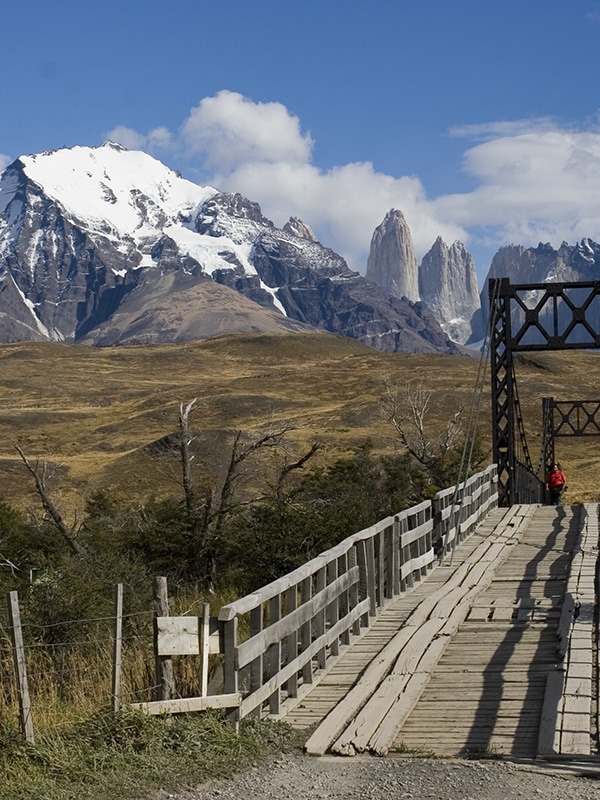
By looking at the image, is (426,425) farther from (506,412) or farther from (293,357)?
(293,357)

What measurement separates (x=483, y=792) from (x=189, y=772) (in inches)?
74.5

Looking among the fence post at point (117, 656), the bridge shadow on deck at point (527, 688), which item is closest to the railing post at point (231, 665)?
the fence post at point (117, 656)

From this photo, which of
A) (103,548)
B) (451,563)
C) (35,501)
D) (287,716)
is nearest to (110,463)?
(35,501)

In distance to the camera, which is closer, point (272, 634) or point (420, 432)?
point (272, 634)

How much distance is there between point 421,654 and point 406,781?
374 cm

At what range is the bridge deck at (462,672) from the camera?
27.6ft

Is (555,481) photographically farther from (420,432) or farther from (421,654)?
(421,654)

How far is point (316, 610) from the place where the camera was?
1088cm

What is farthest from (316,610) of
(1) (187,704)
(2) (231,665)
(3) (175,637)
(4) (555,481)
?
(4) (555,481)

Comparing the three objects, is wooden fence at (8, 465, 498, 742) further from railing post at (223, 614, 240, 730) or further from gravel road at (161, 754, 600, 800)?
gravel road at (161, 754, 600, 800)

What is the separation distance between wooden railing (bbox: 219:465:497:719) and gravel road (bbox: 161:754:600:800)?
1118mm

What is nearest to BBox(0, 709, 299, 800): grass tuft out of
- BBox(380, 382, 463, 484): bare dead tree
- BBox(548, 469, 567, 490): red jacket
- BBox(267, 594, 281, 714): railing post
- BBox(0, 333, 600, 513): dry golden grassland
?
BBox(267, 594, 281, 714): railing post

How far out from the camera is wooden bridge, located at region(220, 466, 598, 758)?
8438 millimetres

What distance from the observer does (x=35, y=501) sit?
155 ft
